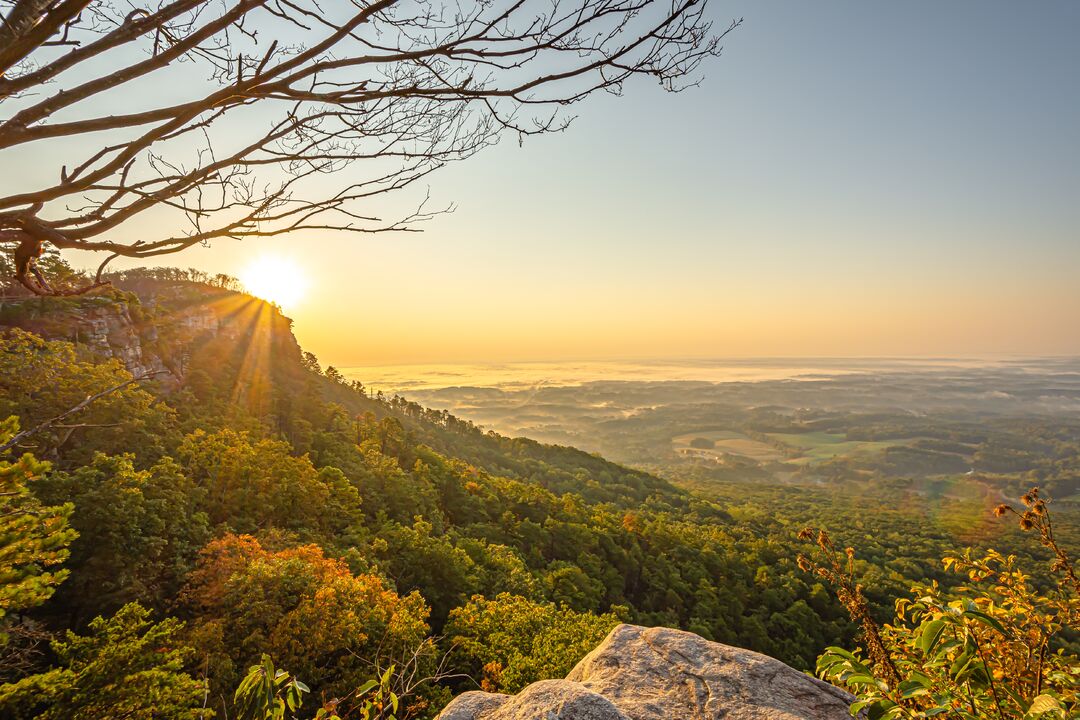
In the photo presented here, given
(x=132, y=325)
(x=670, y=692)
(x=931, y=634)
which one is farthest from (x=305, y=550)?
(x=132, y=325)

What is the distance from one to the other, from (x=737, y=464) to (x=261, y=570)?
206202 mm

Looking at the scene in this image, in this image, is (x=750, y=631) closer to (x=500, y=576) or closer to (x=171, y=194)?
(x=500, y=576)

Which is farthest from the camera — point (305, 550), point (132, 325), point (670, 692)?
point (132, 325)

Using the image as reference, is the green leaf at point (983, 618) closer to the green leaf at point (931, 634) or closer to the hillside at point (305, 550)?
the green leaf at point (931, 634)

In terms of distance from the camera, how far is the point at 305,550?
1789 centimetres

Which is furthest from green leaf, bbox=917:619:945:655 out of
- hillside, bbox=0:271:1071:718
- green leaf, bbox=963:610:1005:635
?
hillside, bbox=0:271:1071:718

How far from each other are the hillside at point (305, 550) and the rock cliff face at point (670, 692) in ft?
2.85

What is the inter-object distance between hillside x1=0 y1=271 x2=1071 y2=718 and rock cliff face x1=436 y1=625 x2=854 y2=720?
0.87 metres

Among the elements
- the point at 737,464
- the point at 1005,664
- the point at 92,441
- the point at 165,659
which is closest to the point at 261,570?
the point at 165,659

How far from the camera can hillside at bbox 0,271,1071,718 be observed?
13594 millimetres

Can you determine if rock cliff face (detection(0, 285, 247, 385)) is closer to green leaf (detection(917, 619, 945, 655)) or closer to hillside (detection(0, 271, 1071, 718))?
hillside (detection(0, 271, 1071, 718))

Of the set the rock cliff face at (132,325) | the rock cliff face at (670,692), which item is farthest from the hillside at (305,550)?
the rock cliff face at (670,692)

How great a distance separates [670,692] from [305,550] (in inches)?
715

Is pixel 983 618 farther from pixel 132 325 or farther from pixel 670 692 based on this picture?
pixel 132 325
